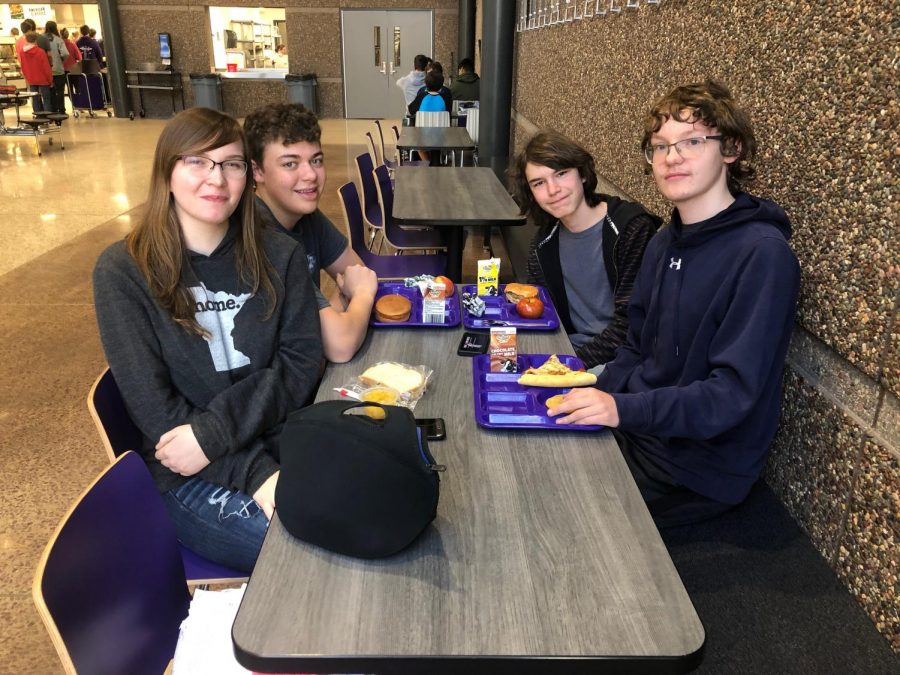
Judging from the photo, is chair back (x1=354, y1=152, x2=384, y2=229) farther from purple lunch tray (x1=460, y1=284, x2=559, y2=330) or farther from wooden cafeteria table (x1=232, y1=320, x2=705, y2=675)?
wooden cafeteria table (x1=232, y1=320, x2=705, y2=675)

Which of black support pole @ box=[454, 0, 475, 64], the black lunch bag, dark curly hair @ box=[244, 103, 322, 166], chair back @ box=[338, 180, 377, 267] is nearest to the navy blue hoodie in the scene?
the black lunch bag

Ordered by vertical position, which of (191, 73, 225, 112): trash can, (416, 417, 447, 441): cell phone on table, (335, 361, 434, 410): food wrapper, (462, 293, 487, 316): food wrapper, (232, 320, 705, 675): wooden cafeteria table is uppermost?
(191, 73, 225, 112): trash can

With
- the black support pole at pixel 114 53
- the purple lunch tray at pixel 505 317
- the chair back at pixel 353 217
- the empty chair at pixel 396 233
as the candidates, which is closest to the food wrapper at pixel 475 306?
the purple lunch tray at pixel 505 317

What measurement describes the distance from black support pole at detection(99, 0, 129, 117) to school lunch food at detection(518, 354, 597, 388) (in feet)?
51.1

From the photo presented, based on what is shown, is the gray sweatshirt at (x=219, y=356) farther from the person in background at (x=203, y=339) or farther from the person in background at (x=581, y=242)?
the person in background at (x=581, y=242)

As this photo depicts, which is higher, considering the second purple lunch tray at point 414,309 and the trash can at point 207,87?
the trash can at point 207,87

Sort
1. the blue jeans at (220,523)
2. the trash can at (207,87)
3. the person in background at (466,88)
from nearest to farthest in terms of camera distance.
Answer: the blue jeans at (220,523)
the person in background at (466,88)
the trash can at (207,87)

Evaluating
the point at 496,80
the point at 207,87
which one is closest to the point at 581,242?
the point at 496,80

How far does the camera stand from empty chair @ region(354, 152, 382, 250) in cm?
469

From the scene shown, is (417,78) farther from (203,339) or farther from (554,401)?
(554,401)

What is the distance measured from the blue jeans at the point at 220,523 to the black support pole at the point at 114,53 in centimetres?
1537

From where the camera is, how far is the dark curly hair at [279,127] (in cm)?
224

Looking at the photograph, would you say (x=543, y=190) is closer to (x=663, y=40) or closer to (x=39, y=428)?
(x=663, y=40)

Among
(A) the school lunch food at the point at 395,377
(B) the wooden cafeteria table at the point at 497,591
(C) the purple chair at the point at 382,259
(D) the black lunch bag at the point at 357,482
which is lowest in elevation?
(C) the purple chair at the point at 382,259
